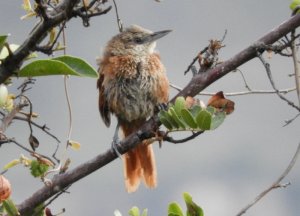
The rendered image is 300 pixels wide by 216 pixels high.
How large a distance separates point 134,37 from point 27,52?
3114 mm

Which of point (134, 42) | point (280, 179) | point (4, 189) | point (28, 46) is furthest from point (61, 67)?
point (134, 42)

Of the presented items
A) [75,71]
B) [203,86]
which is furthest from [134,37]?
[75,71]

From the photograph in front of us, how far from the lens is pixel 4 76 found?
3.54 feet

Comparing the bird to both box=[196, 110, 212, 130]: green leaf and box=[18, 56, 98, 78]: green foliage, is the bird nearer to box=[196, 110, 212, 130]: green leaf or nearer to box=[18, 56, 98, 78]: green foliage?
box=[196, 110, 212, 130]: green leaf

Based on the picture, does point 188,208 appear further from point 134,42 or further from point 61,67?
point 134,42

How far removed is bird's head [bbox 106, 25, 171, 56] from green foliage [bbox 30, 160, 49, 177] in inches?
82.9

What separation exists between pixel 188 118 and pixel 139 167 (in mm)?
1869

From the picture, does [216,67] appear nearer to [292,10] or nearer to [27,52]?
[292,10]

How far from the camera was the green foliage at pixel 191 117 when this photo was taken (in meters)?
1.61

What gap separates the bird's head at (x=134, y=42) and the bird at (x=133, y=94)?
0.04ft

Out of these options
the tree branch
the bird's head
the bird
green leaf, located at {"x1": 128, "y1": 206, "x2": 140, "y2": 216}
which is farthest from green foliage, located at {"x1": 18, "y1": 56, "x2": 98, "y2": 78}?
the bird's head

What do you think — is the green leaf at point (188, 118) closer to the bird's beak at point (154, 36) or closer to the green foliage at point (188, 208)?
the green foliage at point (188, 208)

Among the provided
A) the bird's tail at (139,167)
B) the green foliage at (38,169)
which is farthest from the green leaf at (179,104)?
the bird's tail at (139,167)

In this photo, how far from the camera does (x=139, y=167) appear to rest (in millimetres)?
3479
